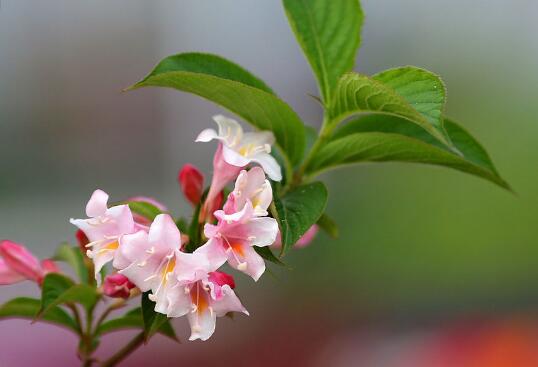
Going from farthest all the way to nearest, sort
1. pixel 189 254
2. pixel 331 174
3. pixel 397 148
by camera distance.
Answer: pixel 331 174 → pixel 397 148 → pixel 189 254

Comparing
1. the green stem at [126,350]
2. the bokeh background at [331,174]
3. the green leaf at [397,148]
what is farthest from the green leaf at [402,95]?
the bokeh background at [331,174]

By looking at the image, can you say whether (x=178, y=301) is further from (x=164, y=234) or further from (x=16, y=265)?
(x=16, y=265)

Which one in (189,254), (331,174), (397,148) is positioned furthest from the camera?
(331,174)

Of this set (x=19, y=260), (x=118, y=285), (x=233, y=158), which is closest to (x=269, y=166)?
(x=233, y=158)

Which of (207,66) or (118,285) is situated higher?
→ (207,66)

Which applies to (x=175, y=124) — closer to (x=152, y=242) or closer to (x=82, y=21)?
(x=82, y=21)

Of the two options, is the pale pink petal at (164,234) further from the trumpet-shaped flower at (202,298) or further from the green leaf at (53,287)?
the green leaf at (53,287)
